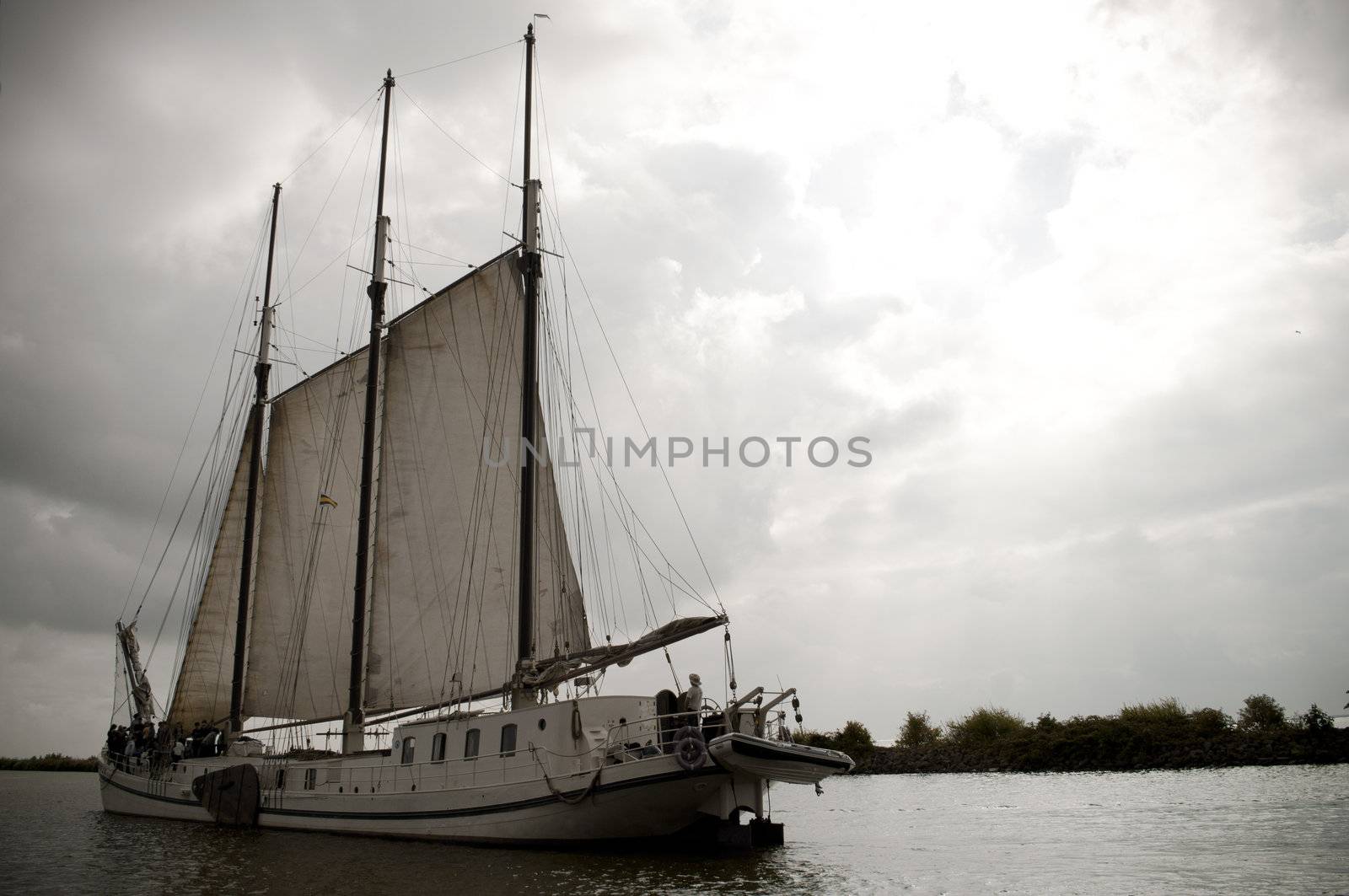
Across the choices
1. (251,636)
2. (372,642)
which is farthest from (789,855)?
(251,636)

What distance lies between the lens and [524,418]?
30328mm

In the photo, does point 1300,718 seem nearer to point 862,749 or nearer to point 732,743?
point 862,749

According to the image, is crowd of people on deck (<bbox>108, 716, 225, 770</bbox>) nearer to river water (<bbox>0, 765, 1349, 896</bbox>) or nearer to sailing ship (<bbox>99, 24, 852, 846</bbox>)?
sailing ship (<bbox>99, 24, 852, 846</bbox>)

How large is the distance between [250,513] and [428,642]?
12941 millimetres

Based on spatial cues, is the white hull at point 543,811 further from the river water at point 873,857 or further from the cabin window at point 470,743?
the cabin window at point 470,743

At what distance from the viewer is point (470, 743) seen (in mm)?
25266

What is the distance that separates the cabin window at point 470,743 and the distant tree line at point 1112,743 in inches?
1587

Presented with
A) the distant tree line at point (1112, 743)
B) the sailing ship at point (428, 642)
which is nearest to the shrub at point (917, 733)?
the distant tree line at point (1112, 743)

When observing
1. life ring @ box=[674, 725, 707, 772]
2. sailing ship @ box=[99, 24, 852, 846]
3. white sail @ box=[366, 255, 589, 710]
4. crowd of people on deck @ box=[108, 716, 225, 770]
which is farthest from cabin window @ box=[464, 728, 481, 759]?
crowd of people on deck @ box=[108, 716, 225, 770]

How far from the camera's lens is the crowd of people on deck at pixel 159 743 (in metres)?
36.8

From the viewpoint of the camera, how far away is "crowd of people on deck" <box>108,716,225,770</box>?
121ft

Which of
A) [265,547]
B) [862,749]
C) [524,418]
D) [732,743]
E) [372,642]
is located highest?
[524,418]

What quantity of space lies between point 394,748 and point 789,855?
12.7 metres

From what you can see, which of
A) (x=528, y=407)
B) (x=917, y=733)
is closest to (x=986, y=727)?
(x=917, y=733)
